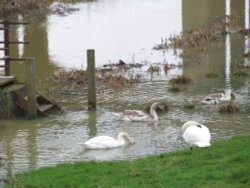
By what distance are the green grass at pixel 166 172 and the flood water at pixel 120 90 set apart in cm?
164

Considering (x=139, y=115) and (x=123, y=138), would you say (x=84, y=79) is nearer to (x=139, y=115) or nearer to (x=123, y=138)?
(x=139, y=115)

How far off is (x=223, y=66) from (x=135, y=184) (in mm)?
15308

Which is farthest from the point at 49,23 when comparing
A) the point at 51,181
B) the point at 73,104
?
the point at 51,181

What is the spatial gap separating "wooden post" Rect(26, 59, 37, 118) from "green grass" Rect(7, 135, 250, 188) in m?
5.22

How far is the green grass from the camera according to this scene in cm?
934

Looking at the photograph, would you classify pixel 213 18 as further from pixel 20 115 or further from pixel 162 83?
pixel 20 115

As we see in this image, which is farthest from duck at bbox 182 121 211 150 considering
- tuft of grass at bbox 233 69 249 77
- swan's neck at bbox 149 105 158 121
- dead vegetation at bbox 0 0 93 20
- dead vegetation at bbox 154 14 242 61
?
dead vegetation at bbox 0 0 93 20

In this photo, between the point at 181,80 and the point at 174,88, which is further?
the point at 181,80

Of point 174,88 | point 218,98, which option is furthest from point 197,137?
point 174,88

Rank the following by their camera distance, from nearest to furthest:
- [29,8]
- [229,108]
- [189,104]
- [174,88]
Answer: [229,108]
[189,104]
[174,88]
[29,8]

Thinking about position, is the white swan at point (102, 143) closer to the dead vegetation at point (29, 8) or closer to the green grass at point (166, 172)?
the green grass at point (166, 172)

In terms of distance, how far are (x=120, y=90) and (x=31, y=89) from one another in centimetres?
431

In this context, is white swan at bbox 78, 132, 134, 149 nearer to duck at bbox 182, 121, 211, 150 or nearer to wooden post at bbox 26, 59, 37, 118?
duck at bbox 182, 121, 211, 150

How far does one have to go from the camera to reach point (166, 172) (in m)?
10.1
